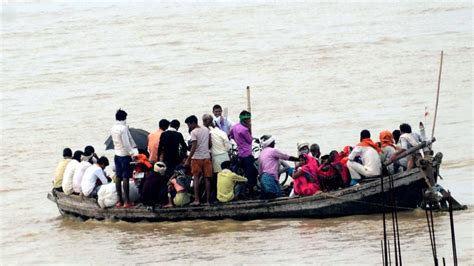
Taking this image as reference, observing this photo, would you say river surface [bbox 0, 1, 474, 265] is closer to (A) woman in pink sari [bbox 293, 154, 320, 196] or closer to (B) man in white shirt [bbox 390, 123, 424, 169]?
(A) woman in pink sari [bbox 293, 154, 320, 196]

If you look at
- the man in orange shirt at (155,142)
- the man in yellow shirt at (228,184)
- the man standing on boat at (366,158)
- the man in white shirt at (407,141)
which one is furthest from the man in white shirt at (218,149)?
the man in white shirt at (407,141)

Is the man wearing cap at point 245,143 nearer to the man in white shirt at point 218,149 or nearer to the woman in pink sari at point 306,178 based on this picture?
the man in white shirt at point 218,149

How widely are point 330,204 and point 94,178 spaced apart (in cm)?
289

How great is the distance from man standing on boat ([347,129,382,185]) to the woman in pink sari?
0.42 m

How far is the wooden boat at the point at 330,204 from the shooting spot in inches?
553

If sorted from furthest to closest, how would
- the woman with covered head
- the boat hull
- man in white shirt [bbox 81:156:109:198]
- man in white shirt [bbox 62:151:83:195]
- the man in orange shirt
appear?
1. man in white shirt [bbox 62:151:83:195]
2. man in white shirt [bbox 81:156:109:198]
3. the man in orange shirt
4. the woman with covered head
5. the boat hull

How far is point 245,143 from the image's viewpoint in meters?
14.3

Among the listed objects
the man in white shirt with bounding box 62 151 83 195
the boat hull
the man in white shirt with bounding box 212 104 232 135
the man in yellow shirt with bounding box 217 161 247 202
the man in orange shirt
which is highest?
the man in white shirt with bounding box 212 104 232 135

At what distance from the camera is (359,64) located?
2823 centimetres

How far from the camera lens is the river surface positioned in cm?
1401

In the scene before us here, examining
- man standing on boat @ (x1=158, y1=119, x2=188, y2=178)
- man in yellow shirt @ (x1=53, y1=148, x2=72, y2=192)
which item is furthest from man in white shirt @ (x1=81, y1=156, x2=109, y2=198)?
man standing on boat @ (x1=158, y1=119, x2=188, y2=178)

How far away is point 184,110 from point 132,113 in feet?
3.34

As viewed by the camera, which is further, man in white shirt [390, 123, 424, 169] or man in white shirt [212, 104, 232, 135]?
man in white shirt [212, 104, 232, 135]

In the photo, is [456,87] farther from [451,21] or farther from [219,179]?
[219,179]
